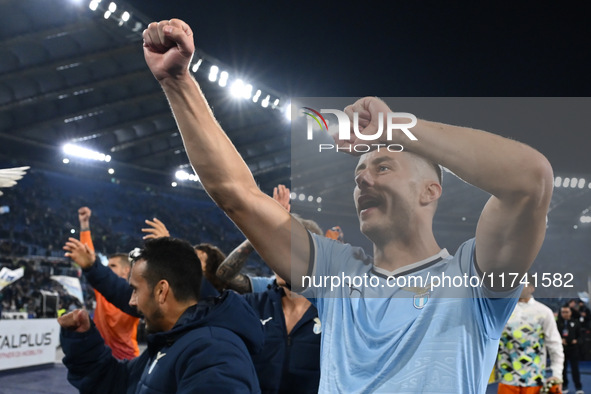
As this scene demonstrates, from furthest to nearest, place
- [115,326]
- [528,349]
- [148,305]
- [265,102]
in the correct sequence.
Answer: [265,102] < [115,326] < [528,349] < [148,305]

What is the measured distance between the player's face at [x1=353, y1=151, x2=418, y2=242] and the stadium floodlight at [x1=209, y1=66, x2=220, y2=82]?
59.2 ft

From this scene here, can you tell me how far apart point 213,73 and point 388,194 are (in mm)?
18211

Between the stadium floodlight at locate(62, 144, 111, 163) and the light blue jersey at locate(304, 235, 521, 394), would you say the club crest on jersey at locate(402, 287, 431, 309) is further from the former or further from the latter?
the stadium floodlight at locate(62, 144, 111, 163)

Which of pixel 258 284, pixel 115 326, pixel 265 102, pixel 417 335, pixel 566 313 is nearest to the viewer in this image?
pixel 417 335

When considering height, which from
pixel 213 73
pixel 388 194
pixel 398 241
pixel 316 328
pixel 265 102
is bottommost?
pixel 316 328

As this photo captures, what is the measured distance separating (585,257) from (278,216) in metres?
2.68

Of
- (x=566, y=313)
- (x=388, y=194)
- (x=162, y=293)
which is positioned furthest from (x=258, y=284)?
(x=566, y=313)

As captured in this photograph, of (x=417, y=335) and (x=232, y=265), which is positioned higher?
(x=232, y=265)

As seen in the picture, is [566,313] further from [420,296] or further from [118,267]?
[420,296]

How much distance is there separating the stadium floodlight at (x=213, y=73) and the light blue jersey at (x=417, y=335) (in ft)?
59.5

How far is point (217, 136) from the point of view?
142 cm

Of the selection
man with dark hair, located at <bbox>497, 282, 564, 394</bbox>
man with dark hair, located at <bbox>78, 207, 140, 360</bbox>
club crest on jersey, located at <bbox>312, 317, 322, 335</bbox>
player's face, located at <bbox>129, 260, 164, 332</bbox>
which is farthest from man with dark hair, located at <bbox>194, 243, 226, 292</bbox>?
man with dark hair, located at <bbox>497, 282, 564, 394</bbox>

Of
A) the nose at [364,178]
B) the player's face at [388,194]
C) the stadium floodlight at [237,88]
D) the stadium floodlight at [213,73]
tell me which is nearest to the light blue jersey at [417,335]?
the player's face at [388,194]

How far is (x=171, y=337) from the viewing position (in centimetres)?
221
